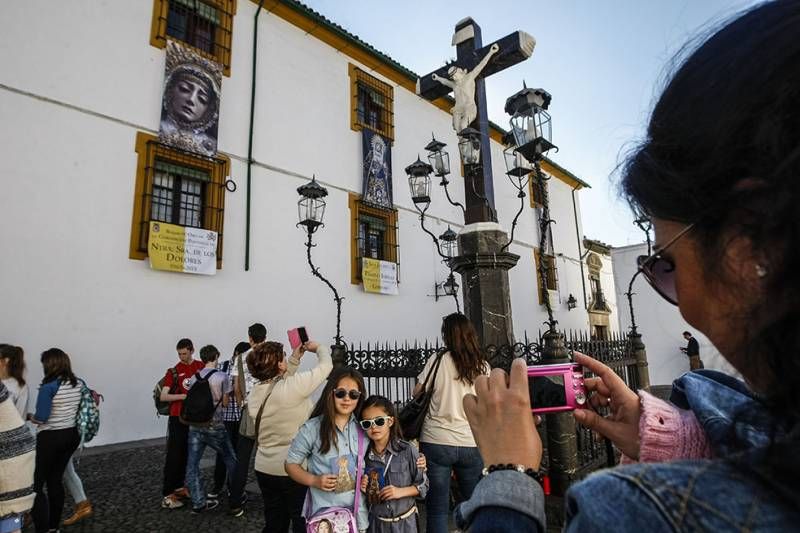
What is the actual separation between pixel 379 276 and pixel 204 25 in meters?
7.03

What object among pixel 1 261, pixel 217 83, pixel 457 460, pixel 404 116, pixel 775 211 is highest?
pixel 404 116

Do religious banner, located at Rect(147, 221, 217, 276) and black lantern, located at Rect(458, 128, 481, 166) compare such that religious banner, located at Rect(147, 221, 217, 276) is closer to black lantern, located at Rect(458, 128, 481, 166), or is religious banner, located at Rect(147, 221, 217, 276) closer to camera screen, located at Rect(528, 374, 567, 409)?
black lantern, located at Rect(458, 128, 481, 166)

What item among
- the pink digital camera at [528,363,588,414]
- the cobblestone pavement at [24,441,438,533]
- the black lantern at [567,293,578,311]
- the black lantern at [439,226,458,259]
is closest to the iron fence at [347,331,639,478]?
the cobblestone pavement at [24,441,438,533]

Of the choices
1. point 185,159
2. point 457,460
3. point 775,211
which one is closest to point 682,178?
point 775,211

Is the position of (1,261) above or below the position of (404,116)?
below

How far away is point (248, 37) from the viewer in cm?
983

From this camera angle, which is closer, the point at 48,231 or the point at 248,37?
the point at 48,231

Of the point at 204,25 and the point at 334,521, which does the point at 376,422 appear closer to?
the point at 334,521

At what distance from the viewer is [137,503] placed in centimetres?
461

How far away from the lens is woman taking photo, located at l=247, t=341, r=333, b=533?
126 inches

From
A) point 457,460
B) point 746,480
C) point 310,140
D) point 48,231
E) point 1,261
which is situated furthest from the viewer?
point 310,140

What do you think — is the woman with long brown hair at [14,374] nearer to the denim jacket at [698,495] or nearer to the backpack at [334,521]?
the backpack at [334,521]

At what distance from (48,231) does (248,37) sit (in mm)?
5972

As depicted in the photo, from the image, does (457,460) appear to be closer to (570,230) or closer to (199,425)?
(199,425)
